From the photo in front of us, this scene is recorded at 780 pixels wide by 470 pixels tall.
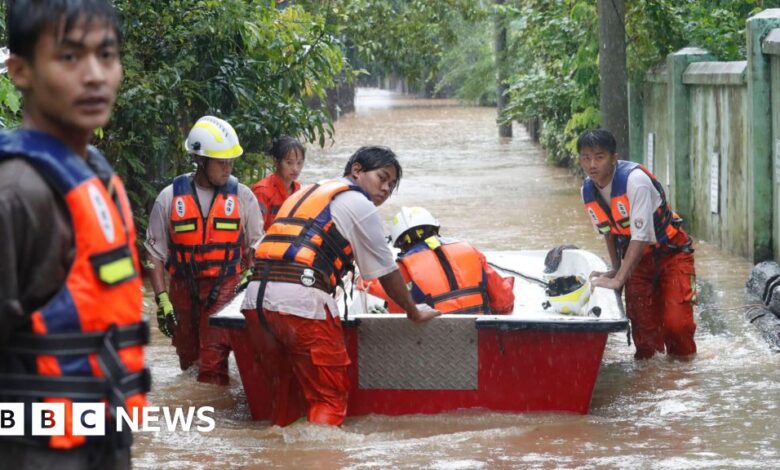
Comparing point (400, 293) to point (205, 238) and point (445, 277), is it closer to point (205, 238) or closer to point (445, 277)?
point (445, 277)

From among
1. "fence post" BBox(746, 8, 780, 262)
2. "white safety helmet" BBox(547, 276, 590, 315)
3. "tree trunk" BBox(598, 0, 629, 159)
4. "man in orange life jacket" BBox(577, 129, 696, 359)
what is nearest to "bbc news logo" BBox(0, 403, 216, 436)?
"white safety helmet" BBox(547, 276, 590, 315)

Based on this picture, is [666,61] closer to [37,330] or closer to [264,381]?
[264,381]

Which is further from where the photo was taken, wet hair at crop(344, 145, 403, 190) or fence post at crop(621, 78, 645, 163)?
fence post at crop(621, 78, 645, 163)

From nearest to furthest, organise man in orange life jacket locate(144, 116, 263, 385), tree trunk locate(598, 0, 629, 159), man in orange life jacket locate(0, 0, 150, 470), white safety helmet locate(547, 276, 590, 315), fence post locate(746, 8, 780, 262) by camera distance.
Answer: man in orange life jacket locate(0, 0, 150, 470) < man in orange life jacket locate(144, 116, 263, 385) < white safety helmet locate(547, 276, 590, 315) < fence post locate(746, 8, 780, 262) < tree trunk locate(598, 0, 629, 159)

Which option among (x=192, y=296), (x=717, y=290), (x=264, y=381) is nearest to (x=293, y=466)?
(x=264, y=381)

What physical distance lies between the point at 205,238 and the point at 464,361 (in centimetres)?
195

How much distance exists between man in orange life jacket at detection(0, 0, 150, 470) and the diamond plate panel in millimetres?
4372

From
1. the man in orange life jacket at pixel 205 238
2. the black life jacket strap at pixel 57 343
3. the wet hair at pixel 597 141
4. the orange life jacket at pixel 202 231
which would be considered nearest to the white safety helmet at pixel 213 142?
the man in orange life jacket at pixel 205 238

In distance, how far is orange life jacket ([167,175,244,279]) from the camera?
8312 millimetres

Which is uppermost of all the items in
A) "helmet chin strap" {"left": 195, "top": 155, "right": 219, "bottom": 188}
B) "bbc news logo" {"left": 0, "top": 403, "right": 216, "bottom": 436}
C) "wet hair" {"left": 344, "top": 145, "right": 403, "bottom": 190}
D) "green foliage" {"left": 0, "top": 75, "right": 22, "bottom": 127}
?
"green foliage" {"left": 0, "top": 75, "right": 22, "bottom": 127}

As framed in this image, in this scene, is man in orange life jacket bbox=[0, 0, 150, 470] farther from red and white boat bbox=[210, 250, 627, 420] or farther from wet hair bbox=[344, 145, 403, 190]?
red and white boat bbox=[210, 250, 627, 420]

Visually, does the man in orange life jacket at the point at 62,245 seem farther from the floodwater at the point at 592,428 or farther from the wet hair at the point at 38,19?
the floodwater at the point at 592,428

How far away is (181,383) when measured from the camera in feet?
28.6

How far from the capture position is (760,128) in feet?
40.5
